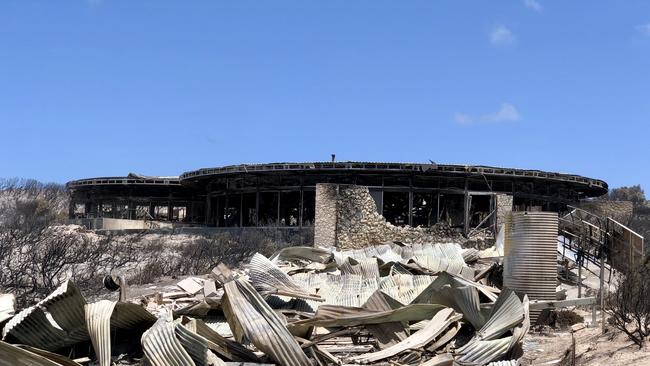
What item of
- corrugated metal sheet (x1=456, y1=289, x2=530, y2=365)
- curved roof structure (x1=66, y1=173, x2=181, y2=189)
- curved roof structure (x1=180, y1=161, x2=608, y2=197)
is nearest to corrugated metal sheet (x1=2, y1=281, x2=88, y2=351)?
corrugated metal sheet (x1=456, y1=289, x2=530, y2=365)

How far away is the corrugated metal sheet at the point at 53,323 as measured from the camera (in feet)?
21.2

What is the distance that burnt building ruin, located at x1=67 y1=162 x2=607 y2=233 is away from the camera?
2917 centimetres

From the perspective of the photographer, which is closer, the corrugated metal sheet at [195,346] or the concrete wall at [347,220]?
the corrugated metal sheet at [195,346]

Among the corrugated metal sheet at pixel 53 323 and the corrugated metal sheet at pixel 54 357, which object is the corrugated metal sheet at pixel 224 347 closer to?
the corrugated metal sheet at pixel 53 323

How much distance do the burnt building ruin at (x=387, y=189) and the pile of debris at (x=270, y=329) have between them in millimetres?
19405

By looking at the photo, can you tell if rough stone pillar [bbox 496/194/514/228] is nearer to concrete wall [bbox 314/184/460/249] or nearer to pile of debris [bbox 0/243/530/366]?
concrete wall [bbox 314/184/460/249]

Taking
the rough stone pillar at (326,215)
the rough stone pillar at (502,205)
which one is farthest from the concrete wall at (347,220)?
the rough stone pillar at (502,205)

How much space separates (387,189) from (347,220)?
17.7 ft

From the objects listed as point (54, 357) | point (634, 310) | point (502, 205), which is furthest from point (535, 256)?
point (502, 205)

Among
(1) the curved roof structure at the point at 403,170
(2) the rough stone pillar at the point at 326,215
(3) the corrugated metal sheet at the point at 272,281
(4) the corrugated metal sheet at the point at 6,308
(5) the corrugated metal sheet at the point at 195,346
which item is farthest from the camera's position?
(1) the curved roof structure at the point at 403,170

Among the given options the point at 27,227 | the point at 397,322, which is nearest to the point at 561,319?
the point at 397,322

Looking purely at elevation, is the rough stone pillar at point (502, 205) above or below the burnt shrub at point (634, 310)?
above

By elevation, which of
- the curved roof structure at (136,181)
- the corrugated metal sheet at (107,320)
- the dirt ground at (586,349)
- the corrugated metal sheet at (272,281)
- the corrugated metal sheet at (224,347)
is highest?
the curved roof structure at (136,181)

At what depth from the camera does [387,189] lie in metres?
29.4
